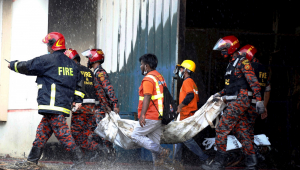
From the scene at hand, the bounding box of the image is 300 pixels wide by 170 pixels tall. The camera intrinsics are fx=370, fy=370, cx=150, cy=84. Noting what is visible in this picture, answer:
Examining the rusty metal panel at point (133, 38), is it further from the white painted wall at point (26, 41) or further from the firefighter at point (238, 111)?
the white painted wall at point (26, 41)

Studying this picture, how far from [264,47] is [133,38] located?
161 inches

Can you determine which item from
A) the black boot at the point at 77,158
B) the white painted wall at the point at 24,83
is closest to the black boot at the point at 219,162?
the black boot at the point at 77,158

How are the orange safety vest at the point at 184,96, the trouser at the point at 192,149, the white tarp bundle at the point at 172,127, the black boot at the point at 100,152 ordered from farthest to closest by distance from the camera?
the orange safety vest at the point at 184,96 < the black boot at the point at 100,152 < the trouser at the point at 192,149 < the white tarp bundle at the point at 172,127

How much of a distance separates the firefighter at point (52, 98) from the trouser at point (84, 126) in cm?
123

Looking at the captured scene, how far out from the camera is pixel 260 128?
9977 millimetres

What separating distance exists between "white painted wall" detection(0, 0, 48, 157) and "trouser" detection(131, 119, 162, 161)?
328 cm

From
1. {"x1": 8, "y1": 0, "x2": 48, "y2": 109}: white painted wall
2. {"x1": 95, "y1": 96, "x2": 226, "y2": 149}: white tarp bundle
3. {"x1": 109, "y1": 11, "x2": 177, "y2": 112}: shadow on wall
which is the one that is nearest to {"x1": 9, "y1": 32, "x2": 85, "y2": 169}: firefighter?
{"x1": 95, "y1": 96, "x2": 226, "y2": 149}: white tarp bundle

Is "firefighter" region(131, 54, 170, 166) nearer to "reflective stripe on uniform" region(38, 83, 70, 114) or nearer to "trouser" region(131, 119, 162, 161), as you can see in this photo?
"trouser" region(131, 119, 162, 161)

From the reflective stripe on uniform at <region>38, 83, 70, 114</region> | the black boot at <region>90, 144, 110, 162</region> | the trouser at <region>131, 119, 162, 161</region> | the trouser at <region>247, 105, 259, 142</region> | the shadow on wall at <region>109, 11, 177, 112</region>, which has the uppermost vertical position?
the shadow on wall at <region>109, 11, 177, 112</region>

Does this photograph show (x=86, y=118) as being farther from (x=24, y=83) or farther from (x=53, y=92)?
(x=24, y=83)

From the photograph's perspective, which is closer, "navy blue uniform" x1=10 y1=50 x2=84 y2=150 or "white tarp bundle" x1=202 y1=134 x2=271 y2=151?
"navy blue uniform" x1=10 y1=50 x2=84 y2=150

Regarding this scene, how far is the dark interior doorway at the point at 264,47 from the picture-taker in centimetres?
969

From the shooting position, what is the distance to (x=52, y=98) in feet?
17.7

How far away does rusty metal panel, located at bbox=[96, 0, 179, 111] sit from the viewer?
23.1 ft
